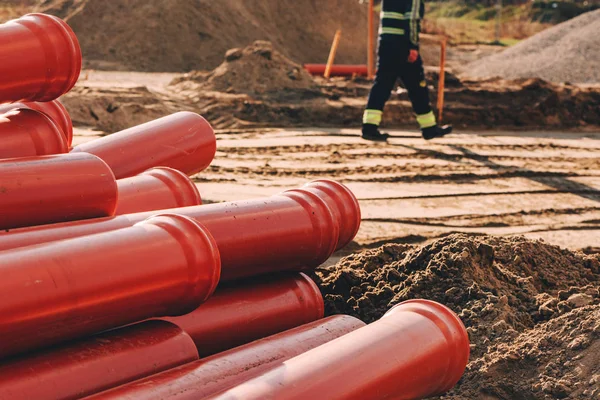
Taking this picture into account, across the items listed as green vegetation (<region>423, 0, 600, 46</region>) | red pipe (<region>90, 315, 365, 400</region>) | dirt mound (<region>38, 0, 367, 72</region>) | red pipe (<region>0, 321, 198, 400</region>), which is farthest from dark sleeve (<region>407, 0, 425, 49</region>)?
green vegetation (<region>423, 0, 600, 46</region>)

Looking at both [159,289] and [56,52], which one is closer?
[159,289]

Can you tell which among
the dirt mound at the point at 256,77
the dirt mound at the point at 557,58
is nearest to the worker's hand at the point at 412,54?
the dirt mound at the point at 256,77

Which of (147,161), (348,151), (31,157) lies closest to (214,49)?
(348,151)

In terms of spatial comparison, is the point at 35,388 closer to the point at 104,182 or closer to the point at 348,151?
the point at 104,182

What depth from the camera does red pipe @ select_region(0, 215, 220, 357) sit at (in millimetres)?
2801

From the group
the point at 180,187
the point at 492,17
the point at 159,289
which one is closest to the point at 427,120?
the point at 180,187

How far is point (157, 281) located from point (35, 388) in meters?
0.55

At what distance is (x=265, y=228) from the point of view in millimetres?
3891

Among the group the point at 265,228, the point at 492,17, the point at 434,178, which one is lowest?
the point at 434,178

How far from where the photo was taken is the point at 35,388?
2.79 meters

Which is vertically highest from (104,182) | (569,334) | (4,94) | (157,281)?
(4,94)

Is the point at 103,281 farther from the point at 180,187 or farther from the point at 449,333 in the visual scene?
the point at 180,187

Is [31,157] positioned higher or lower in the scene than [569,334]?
higher

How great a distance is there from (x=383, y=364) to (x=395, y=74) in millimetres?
7539
